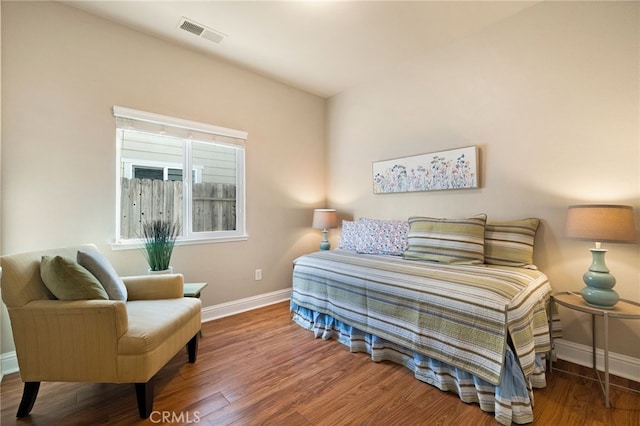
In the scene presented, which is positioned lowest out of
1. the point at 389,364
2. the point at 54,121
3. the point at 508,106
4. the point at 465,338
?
the point at 389,364

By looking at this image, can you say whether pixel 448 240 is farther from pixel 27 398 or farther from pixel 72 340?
pixel 27 398

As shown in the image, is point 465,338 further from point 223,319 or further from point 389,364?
point 223,319

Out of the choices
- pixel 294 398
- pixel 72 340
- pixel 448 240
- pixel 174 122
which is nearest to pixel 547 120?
pixel 448 240

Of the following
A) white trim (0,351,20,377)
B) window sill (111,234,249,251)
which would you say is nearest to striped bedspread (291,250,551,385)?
window sill (111,234,249,251)

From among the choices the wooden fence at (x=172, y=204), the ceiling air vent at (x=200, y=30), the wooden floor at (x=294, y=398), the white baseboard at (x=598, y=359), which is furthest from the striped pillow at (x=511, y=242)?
the ceiling air vent at (x=200, y=30)

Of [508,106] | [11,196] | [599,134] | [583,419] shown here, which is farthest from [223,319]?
[599,134]

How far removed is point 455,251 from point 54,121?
10.8 feet

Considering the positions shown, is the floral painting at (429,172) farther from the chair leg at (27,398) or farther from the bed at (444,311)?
the chair leg at (27,398)

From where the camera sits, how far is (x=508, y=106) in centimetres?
235

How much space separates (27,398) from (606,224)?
3.43 m

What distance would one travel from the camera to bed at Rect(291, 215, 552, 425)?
1457mm

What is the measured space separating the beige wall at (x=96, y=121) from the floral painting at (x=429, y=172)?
1.35m

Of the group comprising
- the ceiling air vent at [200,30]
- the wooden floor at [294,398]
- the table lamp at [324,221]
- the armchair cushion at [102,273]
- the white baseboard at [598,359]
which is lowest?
the wooden floor at [294,398]

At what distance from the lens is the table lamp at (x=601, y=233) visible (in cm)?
162
